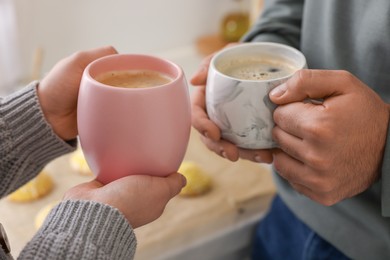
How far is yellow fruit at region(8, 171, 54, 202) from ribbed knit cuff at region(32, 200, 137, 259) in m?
0.45

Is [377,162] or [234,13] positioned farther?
[234,13]

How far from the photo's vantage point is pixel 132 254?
1.58 ft

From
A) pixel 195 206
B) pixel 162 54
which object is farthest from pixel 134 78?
pixel 162 54

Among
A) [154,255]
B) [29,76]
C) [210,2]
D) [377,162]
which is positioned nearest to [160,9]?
[210,2]

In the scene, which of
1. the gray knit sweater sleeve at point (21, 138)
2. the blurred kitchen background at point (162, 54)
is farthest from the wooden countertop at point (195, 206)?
the gray knit sweater sleeve at point (21, 138)

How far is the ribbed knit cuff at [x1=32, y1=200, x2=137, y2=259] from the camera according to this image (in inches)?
17.0

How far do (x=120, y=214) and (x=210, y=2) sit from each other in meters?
1.23

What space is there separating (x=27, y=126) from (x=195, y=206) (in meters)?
0.42

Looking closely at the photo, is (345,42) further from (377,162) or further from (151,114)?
(151,114)

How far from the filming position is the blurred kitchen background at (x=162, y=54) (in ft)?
2.87

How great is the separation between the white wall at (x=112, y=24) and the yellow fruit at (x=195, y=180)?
574 mm

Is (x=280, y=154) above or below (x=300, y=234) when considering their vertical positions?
above

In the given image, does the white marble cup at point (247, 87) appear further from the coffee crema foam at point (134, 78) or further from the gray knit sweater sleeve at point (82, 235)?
the gray knit sweater sleeve at point (82, 235)

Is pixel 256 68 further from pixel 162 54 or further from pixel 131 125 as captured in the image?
pixel 162 54
